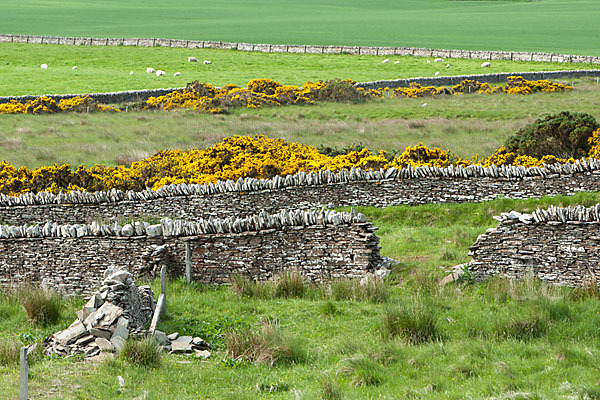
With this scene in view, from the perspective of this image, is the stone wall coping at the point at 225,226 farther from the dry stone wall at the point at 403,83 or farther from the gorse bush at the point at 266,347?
the dry stone wall at the point at 403,83

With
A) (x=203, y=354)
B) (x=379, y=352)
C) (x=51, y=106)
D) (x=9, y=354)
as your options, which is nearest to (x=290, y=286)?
(x=203, y=354)

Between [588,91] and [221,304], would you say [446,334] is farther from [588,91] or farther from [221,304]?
[588,91]

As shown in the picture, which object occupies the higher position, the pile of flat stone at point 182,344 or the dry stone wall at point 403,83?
the dry stone wall at point 403,83

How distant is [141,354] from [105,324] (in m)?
1.04

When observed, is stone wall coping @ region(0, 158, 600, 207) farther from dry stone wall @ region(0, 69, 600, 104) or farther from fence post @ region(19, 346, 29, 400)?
dry stone wall @ region(0, 69, 600, 104)

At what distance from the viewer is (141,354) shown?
400 inches

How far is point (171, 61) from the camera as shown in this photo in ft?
232

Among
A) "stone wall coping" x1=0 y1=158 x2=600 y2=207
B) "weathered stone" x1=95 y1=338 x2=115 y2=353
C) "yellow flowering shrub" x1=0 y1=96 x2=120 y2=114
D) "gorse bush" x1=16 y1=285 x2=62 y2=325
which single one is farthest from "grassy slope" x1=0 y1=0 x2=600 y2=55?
"weathered stone" x1=95 y1=338 x2=115 y2=353

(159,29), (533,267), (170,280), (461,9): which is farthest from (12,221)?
(461,9)

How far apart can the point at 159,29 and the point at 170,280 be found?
99.0m

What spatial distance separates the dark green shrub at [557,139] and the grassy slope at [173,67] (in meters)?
30.9

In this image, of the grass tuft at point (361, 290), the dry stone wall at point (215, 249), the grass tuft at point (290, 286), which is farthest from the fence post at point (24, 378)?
the dry stone wall at point (215, 249)

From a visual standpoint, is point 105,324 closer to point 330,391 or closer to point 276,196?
point 330,391

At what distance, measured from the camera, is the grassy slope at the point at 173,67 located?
5619 cm
